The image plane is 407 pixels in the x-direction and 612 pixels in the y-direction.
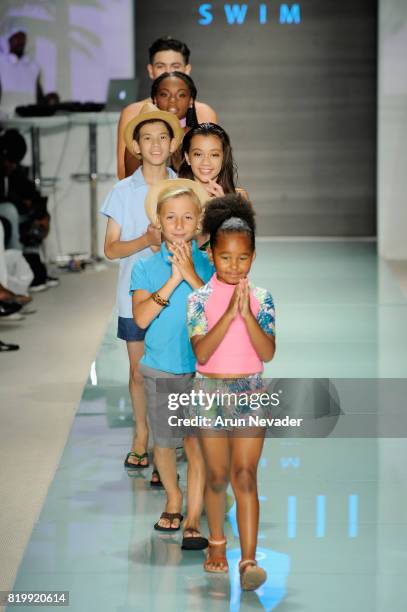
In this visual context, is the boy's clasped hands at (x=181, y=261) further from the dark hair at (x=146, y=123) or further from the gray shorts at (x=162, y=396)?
the dark hair at (x=146, y=123)

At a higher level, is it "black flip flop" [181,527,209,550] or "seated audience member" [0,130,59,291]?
"seated audience member" [0,130,59,291]

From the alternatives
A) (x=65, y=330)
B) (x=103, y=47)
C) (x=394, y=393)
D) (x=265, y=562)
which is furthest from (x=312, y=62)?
(x=265, y=562)

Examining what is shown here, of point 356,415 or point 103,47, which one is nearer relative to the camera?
point 356,415

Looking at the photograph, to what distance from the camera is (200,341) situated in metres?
2.69

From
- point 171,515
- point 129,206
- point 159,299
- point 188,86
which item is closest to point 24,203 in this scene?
point 188,86

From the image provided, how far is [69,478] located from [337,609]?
1.30m

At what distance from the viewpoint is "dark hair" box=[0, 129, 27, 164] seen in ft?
26.1

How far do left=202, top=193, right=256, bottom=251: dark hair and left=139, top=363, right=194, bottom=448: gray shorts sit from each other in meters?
0.44

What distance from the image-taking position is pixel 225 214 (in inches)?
109

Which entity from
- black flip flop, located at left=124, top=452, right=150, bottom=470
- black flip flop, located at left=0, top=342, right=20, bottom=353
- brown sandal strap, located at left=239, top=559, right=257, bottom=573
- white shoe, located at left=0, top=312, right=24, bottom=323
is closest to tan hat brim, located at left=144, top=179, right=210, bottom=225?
brown sandal strap, located at left=239, top=559, right=257, bottom=573

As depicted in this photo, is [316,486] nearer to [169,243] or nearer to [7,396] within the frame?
[169,243]

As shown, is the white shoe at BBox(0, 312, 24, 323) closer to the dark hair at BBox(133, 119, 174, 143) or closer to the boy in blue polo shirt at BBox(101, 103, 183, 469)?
the boy in blue polo shirt at BBox(101, 103, 183, 469)

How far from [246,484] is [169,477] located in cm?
49

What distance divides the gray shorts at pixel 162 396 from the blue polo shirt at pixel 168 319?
0.06 ft
